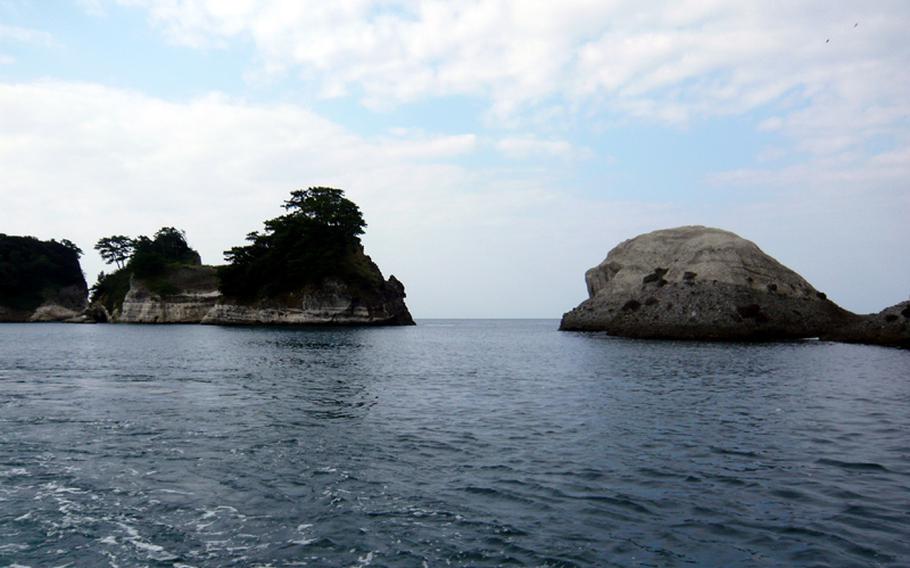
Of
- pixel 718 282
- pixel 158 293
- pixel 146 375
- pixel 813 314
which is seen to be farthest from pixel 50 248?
pixel 813 314

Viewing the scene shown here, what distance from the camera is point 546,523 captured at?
35.6 feet

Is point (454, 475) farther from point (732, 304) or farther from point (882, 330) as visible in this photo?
point (732, 304)

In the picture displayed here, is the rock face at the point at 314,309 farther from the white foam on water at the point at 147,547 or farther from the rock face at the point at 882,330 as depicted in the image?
the white foam on water at the point at 147,547

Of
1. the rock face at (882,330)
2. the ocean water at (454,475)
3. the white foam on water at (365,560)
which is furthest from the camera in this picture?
the rock face at (882,330)

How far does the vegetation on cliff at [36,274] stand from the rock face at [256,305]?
3098 cm

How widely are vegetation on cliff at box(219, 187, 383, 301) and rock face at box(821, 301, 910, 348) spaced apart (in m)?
91.2

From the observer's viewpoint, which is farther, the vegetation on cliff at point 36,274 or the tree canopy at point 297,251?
the vegetation on cliff at point 36,274

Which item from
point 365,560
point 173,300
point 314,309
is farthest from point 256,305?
point 365,560

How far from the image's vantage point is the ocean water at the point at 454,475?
32.1ft

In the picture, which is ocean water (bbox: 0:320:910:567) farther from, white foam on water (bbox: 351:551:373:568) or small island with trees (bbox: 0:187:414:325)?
small island with trees (bbox: 0:187:414:325)

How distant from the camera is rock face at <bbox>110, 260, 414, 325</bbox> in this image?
410 ft

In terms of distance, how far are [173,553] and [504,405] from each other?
17.0 metres

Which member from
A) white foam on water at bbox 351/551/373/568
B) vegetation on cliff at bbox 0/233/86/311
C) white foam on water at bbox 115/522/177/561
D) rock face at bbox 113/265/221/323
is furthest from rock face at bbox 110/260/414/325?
white foam on water at bbox 351/551/373/568

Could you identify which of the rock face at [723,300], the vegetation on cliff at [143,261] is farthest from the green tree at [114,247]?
the rock face at [723,300]
